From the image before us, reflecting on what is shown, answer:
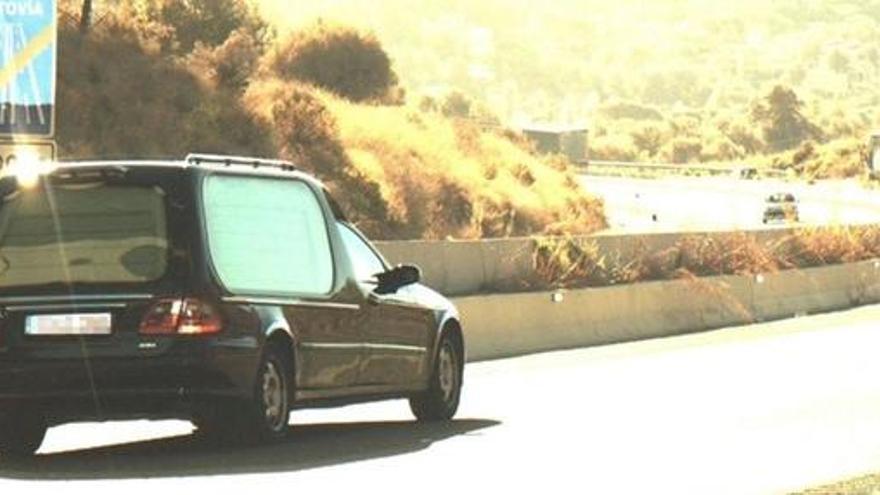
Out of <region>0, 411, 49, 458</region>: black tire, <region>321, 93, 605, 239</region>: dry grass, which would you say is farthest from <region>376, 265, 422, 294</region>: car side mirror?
<region>321, 93, 605, 239</region>: dry grass

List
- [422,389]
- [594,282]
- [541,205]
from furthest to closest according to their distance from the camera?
[541,205]
[594,282]
[422,389]

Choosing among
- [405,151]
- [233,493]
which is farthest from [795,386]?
[405,151]

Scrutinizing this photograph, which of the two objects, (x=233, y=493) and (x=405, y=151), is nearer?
(x=233, y=493)

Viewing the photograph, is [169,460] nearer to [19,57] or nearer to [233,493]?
[233,493]

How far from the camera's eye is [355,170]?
49344 millimetres

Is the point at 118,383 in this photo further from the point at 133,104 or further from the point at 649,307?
the point at 133,104

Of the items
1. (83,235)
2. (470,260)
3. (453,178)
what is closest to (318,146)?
(453,178)

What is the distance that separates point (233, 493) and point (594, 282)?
60.7 feet

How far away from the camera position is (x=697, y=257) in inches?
1282

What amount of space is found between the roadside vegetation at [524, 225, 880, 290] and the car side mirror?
471 inches

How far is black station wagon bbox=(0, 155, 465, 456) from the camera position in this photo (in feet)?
42.8

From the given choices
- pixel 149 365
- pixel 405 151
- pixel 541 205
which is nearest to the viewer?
pixel 149 365

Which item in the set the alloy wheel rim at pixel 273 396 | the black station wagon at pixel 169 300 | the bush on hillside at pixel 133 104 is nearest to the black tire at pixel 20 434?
the black station wagon at pixel 169 300

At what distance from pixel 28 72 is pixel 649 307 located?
12.4m
